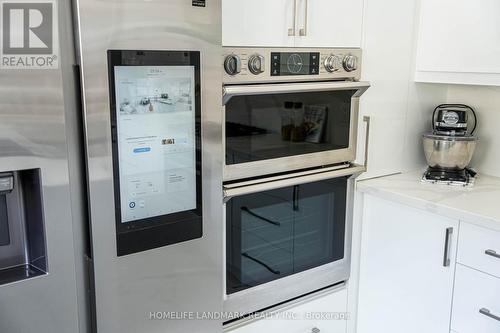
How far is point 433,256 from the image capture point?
5.87ft

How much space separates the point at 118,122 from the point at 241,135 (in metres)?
0.47

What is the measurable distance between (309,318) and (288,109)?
2.77 feet

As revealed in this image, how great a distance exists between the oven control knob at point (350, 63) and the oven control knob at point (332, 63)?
0.10 ft

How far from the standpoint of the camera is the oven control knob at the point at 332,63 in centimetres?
174

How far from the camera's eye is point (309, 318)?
194 centimetres

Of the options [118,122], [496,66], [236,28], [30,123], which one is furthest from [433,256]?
[30,123]

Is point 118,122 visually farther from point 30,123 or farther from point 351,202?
point 351,202

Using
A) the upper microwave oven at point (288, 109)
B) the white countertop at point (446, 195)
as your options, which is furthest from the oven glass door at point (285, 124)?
the white countertop at point (446, 195)

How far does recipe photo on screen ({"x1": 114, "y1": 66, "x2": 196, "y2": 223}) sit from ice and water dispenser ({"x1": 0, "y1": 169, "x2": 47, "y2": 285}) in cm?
20

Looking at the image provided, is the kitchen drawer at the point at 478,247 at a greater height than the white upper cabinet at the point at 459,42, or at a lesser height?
lesser

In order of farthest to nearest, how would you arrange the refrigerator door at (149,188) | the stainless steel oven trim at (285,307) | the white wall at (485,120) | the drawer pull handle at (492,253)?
the white wall at (485,120), the stainless steel oven trim at (285,307), the drawer pull handle at (492,253), the refrigerator door at (149,188)

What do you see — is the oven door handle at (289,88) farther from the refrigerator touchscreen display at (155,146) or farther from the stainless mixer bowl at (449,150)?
the stainless mixer bowl at (449,150)

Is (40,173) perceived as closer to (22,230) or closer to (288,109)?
(22,230)

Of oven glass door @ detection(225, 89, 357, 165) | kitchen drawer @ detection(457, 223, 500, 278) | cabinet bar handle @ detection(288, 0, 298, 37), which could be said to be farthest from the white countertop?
cabinet bar handle @ detection(288, 0, 298, 37)
